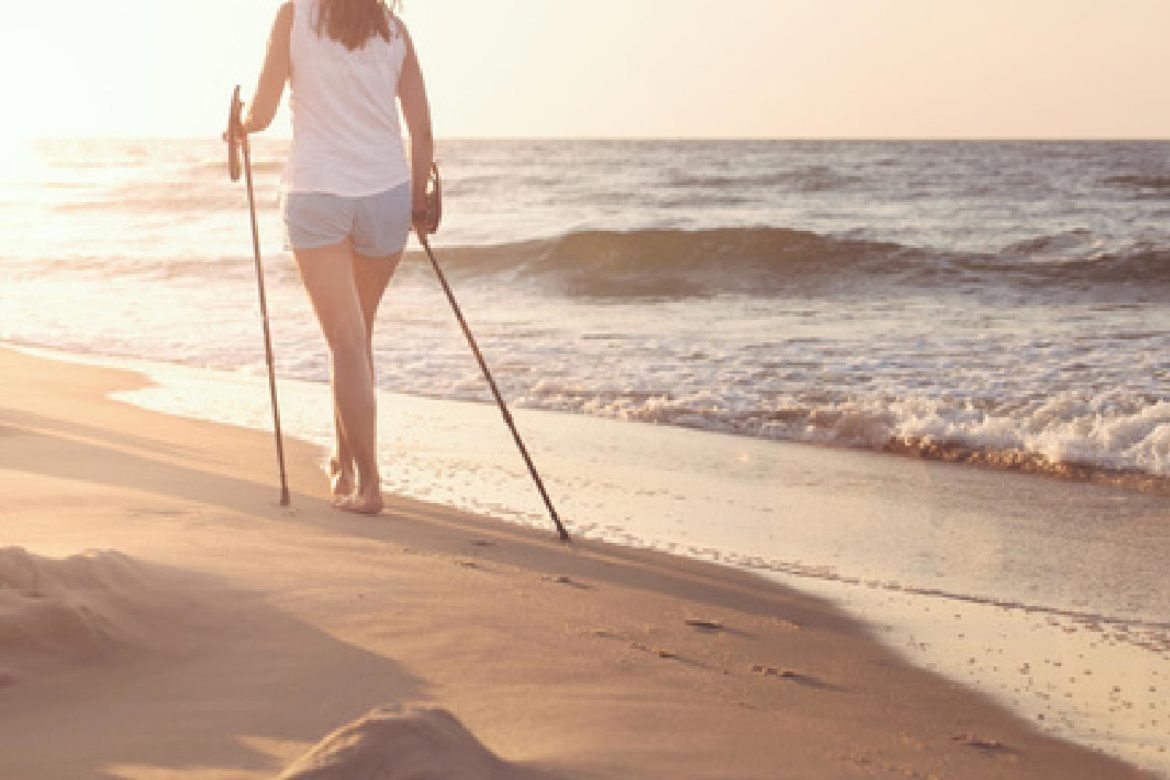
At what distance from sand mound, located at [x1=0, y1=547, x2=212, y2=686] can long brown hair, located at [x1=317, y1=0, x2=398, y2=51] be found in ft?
6.80

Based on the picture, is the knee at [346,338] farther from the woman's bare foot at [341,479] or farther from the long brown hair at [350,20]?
the long brown hair at [350,20]

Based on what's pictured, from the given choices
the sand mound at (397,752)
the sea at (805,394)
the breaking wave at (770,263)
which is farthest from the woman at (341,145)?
the breaking wave at (770,263)

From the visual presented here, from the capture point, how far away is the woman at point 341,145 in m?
4.50

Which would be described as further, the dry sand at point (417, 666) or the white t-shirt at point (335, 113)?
the white t-shirt at point (335, 113)

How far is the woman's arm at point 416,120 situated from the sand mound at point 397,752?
9.59 feet

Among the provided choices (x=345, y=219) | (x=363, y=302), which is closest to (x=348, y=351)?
(x=363, y=302)

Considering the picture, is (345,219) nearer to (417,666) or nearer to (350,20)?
(350,20)

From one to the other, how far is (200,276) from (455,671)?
50.1 ft

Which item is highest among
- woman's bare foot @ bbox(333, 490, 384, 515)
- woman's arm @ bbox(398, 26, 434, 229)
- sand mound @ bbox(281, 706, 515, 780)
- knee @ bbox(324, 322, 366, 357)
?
woman's arm @ bbox(398, 26, 434, 229)

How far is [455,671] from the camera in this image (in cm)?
290

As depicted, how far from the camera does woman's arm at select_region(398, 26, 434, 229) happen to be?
4723 mm

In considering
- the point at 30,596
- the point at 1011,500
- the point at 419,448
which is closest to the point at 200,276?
the point at 419,448

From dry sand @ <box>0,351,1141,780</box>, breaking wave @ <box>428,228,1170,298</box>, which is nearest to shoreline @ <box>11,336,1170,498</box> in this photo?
dry sand @ <box>0,351,1141,780</box>

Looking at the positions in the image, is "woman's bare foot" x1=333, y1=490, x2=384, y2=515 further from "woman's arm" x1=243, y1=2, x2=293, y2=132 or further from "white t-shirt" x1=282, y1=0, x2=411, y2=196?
"woman's arm" x1=243, y1=2, x2=293, y2=132
